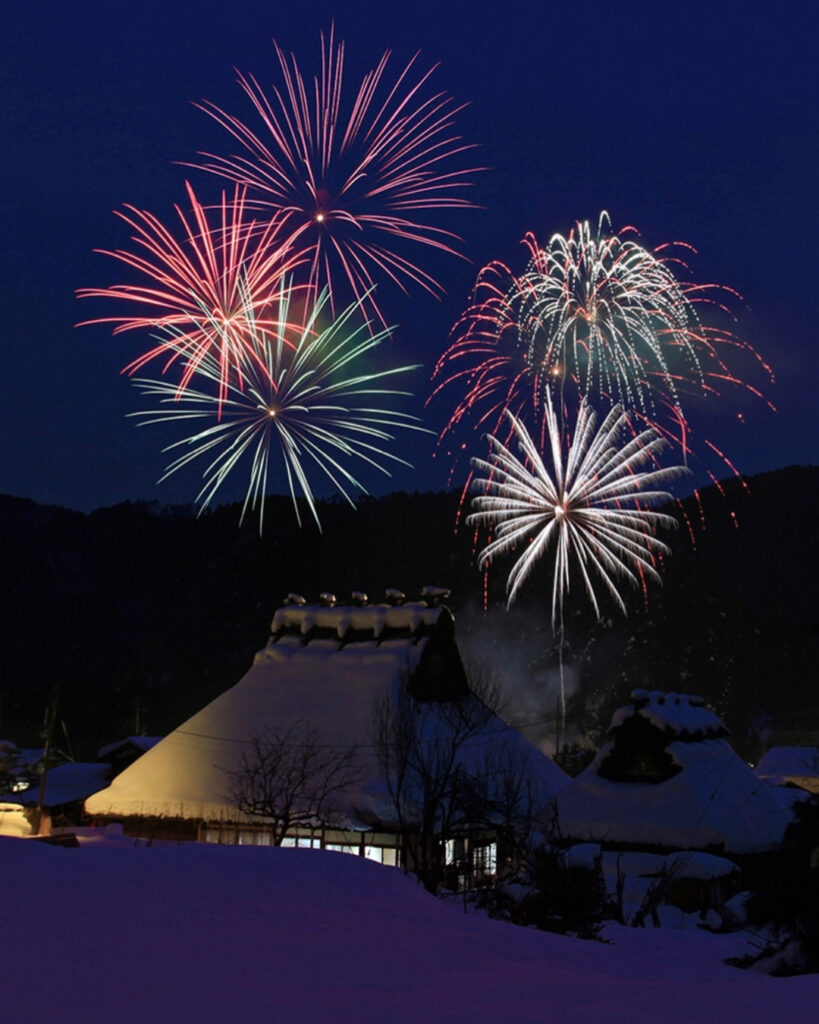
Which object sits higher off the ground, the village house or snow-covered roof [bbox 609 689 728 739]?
snow-covered roof [bbox 609 689 728 739]

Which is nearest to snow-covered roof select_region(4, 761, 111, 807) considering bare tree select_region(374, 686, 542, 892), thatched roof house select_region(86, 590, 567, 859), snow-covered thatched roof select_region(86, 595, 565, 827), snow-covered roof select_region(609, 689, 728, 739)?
snow-covered thatched roof select_region(86, 595, 565, 827)

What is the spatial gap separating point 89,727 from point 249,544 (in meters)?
44.0

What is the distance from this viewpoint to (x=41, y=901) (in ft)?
35.0

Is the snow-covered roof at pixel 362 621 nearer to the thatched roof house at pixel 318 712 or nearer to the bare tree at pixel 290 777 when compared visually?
the thatched roof house at pixel 318 712

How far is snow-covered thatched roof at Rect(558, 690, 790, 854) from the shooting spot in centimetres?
3366

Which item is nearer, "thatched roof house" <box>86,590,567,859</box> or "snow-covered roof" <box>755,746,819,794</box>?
"thatched roof house" <box>86,590,567,859</box>

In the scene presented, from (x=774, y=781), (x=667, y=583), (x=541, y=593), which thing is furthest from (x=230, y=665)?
(x=774, y=781)

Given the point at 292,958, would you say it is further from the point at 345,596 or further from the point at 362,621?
the point at 345,596

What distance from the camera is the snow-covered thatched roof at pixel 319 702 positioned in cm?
3466

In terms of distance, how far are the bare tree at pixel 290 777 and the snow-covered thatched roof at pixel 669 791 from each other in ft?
27.5

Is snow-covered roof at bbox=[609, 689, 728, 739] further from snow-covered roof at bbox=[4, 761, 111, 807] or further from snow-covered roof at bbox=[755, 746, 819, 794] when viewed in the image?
snow-covered roof at bbox=[4, 761, 111, 807]

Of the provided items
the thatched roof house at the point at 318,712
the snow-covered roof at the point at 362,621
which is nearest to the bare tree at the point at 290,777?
the thatched roof house at the point at 318,712

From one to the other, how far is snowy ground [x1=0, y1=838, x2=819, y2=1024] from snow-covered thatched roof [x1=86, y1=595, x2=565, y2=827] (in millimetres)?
19927

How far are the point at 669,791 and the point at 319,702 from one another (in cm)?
1282
